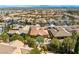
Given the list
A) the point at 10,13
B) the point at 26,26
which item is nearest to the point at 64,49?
the point at 26,26

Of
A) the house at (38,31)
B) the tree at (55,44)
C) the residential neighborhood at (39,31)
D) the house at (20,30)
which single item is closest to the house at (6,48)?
the residential neighborhood at (39,31)

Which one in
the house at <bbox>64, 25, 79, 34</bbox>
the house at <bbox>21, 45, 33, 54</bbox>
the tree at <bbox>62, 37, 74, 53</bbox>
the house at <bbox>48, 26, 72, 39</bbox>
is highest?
the house at <bbox>64, 25, 79, 34</bbox>

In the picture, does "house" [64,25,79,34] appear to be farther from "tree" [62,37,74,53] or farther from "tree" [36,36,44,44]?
"tree" [36,36,44,44]

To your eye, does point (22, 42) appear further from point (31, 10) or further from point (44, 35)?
point (31, 10)

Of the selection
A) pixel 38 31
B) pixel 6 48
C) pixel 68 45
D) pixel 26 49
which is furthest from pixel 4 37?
pixel 68 45

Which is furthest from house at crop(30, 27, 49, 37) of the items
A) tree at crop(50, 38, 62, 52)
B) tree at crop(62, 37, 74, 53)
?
tree at crop(62, 37, 74, 53)

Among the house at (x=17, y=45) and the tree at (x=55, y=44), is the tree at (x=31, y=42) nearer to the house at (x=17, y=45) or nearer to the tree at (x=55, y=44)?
the house at (x=17, y=45)
